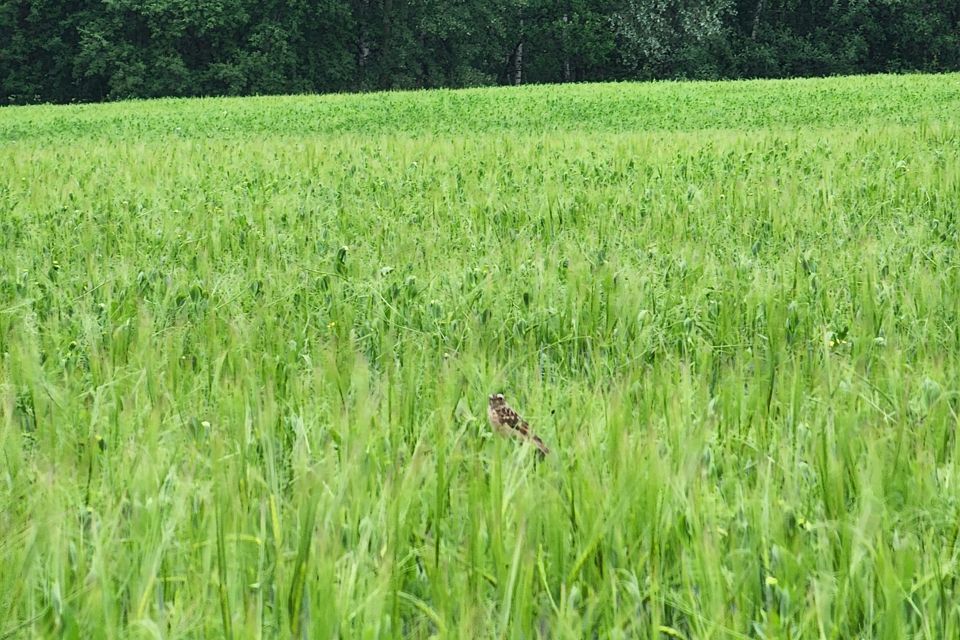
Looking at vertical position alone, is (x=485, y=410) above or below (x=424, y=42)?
below

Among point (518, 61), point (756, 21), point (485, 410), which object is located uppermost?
point (756, 21)

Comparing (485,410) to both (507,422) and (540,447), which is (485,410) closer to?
(507,422)

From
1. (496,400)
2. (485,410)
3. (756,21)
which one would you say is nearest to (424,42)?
(756,21)

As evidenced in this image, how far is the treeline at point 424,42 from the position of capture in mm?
48406

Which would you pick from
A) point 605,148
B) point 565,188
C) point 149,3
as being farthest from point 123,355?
point 149,3

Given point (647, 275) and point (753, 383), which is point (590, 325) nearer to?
point (647, 275)

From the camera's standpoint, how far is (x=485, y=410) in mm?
2529

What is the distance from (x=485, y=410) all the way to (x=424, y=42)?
5580 cm

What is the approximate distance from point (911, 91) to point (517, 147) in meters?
14.5

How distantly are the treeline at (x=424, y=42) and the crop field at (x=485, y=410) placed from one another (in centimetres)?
4346

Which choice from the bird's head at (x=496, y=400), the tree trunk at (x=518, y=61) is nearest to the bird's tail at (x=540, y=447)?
the bird's head at (x=496, y=400)

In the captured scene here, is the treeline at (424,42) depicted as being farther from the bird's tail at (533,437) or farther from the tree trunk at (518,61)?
the bird's tail at (533,437)

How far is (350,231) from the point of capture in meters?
5.93

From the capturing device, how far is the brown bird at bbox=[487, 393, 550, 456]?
6.98 feet
